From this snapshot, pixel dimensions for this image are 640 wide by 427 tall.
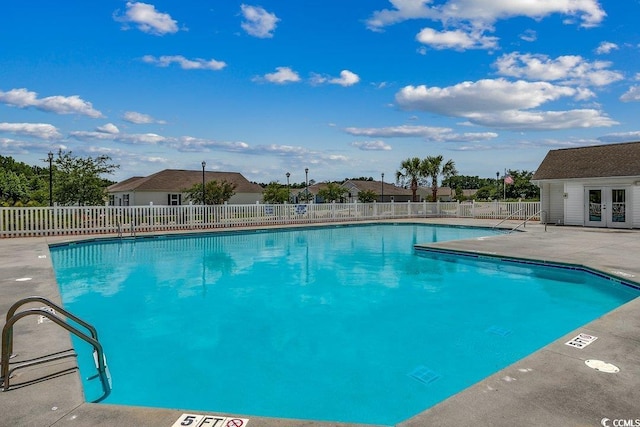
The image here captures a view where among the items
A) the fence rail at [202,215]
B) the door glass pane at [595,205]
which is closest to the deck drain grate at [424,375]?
the fence rail at [202,215]

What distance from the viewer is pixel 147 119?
25.7 m

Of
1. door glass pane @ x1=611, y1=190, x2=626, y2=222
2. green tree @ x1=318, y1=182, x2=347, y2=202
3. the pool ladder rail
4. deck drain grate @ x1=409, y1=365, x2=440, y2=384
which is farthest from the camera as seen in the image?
green tree @ x1=318, y1=182, x2=347, y2=202

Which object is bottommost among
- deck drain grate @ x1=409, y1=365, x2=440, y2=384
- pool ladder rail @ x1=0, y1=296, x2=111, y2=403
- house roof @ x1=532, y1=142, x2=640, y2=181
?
deck drain grate @ x1=409, y1=365, x2=440, y2=384

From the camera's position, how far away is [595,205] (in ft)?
56.7

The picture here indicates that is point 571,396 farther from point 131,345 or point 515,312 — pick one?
point 131,345

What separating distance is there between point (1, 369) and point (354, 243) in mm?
12019

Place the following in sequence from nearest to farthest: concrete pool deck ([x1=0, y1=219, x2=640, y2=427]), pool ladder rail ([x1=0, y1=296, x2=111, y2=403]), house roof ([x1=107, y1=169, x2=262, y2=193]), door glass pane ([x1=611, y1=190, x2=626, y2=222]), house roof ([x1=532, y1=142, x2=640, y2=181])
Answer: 1. concrete pool deck ([x1=0, y1=219, x2=640, y2=427])
2. pool ladder rail ([x1=0, y1=296, x2=111, y2=403])
3. door glass pane ([x1=611, y1=190, x2=626, y2=222])
4. house roof ([x1=532, y1=142, x2=640, y2=181])
5. house roof ([x1=107, y1=169, x2=262, y2=193])

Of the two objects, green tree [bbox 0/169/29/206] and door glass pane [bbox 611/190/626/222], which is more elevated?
green tree [bbox 0/169/29/206]

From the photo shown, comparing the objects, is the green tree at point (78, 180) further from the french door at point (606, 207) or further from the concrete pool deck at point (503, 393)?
the french door at point (606, 207)

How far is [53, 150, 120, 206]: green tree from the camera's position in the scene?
746 inches

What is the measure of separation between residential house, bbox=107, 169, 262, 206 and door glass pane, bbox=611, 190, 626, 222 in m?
26.7

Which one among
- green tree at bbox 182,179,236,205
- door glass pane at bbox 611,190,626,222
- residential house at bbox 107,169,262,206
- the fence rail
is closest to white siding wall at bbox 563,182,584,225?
door glass pane at bbox 611,190,626,222

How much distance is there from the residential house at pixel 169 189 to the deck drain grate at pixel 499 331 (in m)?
29.5

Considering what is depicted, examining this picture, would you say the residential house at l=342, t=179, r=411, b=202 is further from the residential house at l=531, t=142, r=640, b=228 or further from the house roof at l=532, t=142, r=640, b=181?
the residential house at l=531, t=142, r=640, b=228
